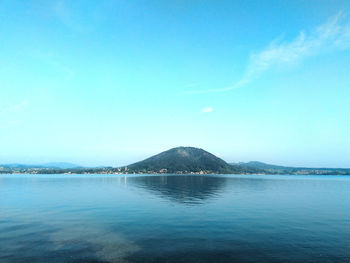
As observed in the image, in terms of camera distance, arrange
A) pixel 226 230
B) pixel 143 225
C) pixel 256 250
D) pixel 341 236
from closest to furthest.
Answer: pixel 256 250
pixel 341 236
pixel 226 230
pixel 143 225

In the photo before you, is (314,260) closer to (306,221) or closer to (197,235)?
(197,235)

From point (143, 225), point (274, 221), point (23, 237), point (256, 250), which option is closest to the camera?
point (256, 250)

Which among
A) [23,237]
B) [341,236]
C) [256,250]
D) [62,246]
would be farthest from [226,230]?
[23,237]

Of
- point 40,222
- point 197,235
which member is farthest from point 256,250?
point 40,222

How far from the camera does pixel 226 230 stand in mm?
40125

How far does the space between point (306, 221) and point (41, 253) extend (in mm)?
52113

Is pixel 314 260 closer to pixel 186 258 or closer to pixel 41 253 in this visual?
pixel 186 258

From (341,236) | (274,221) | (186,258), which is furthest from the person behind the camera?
(274,221)

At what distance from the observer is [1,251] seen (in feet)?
92.9

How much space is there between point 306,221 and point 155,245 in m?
37.5

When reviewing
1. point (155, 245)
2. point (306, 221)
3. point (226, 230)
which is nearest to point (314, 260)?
point (226, 230)

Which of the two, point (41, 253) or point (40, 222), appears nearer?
point (41, 253)

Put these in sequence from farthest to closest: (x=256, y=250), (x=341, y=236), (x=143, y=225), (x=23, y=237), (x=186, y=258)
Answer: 1. (x=143, y=225)
2. (x=341, y=236)
3. (x=23, y=237)
4. (x=256, y=250)
5. (x=186, y=258)

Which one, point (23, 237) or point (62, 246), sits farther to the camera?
point (23, 237)
